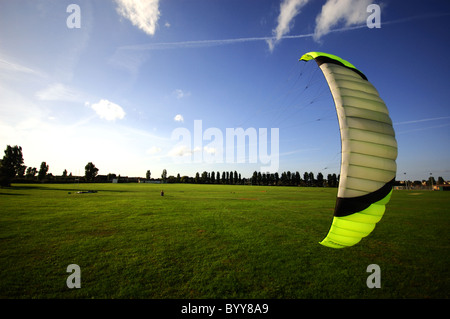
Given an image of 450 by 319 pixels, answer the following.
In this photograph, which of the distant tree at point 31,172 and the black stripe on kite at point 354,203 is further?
the distant tree at point 31,172

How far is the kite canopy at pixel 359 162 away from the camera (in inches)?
165

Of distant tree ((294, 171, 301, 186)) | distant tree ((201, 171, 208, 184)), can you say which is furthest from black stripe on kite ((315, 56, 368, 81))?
distant tree ((294, 171, 301, 186))

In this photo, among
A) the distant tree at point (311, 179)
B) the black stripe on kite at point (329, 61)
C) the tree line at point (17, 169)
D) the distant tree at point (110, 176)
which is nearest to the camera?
the black stripe on kite at point (329, 61)

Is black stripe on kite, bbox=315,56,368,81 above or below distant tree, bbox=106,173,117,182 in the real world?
above

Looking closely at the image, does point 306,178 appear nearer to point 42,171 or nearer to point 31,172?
point 42,171

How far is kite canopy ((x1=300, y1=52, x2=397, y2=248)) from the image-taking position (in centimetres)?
419

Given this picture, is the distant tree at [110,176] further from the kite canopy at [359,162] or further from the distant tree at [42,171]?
the kite canopy at [359,162]

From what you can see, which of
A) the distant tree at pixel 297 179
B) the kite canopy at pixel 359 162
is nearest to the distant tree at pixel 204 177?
the distant tree at pixel 297 179

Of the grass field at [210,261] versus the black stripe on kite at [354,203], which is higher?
the black stripe on kite at [354,203]

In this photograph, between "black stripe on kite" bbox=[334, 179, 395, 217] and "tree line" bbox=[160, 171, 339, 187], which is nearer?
"black stripe on kite" bbox=[334, 179, 395, 217]

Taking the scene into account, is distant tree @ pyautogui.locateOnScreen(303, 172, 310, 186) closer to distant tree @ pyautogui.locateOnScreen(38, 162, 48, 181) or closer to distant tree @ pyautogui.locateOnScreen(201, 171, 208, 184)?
distant tree @ pyautogui.locateOnScreen(201, 171, 208, 184)

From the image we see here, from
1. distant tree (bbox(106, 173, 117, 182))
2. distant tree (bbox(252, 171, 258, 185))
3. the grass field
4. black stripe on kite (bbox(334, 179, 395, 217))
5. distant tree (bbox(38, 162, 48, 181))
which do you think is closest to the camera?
black stripe on kite (bbox(334, 179, 395, 217))
